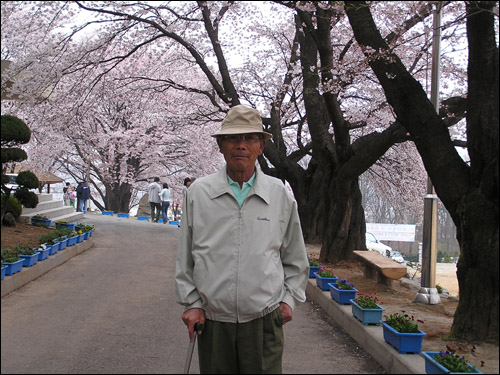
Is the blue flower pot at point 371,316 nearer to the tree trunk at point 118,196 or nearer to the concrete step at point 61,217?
the concrete step at point 61,217

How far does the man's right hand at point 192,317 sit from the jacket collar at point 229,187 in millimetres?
565

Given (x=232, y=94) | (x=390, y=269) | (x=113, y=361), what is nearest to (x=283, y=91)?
(x=232, y=94)

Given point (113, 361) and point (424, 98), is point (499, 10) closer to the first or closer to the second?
point (424, 98)

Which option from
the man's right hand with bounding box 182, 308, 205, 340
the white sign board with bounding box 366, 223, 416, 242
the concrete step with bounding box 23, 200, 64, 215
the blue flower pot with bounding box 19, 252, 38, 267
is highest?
the concrete step with bounding box 23, 200, 64, 215

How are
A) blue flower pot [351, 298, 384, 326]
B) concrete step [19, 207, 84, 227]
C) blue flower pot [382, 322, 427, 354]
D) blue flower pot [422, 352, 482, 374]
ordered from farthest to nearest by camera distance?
concrete step [19, 207, 84, 227], blue flower pot [351, 298, 384, 326], blue flower pot [382, 322, 427, 354], blue flower pot [422, 352, 482, 374]

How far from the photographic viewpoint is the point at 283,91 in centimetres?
1645

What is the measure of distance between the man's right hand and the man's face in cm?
72

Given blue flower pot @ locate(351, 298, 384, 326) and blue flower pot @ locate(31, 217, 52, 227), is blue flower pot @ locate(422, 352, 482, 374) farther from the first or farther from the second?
blue flower pot @ locate(31, 217, 52, 227)

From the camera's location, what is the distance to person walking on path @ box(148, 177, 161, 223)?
69.6ft

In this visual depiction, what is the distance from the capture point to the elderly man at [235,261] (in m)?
2.70

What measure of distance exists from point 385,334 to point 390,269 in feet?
10.8

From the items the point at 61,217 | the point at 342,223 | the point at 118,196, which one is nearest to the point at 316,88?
the point at 342,223

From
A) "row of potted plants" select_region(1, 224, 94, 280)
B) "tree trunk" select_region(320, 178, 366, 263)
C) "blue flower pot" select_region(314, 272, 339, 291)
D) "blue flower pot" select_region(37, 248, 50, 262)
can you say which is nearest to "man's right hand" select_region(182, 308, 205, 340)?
"row of potted plants" select_region(1, 224, 94, 280)

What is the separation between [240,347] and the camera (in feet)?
8.88
